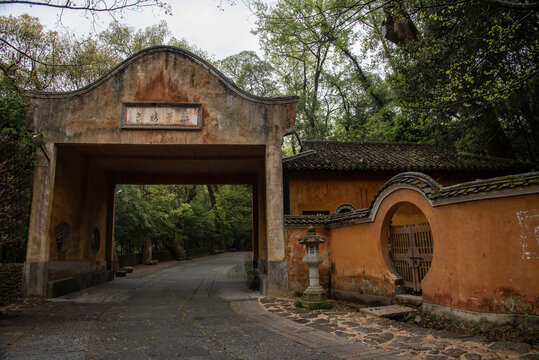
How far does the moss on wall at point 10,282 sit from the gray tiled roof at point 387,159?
27.0ft

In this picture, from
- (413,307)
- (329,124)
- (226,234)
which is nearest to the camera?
(413,307)

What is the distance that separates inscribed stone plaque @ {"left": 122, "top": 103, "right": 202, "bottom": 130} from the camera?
10172 millimetres

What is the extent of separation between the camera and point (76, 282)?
11289 mm

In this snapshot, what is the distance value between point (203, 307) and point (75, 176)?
6883mm

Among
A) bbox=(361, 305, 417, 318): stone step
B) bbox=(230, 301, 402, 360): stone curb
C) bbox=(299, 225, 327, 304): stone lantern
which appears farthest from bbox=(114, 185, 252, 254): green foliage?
bbox=(361, 305, 417, 318): stone step

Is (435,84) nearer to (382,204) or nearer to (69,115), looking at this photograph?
(382,204)

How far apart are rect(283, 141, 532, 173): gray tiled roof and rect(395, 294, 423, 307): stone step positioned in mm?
5581

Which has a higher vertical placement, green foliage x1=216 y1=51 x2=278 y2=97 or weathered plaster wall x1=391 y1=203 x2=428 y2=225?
green foliage x1=216 y1=51 x2=278 y2=97

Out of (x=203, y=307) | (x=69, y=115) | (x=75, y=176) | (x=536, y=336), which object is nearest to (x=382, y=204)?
(x=536, y=336)

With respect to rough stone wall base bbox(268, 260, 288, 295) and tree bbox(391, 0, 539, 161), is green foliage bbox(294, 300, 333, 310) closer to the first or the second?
rough stone wall base bbox(268, 260, 288, 295)

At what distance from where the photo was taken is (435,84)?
40.3 feet

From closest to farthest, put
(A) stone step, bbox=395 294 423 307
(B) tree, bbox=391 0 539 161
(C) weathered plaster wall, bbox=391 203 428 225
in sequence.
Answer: (A) stone step, bbox=395 294 423 307, (B) tree, bbox=391 0 539 161, (C) weathered plaster wall, bbox=391 203 428 225

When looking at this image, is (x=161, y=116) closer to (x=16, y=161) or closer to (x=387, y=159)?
(x=16, y=161)

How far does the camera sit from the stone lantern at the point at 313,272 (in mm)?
8484
